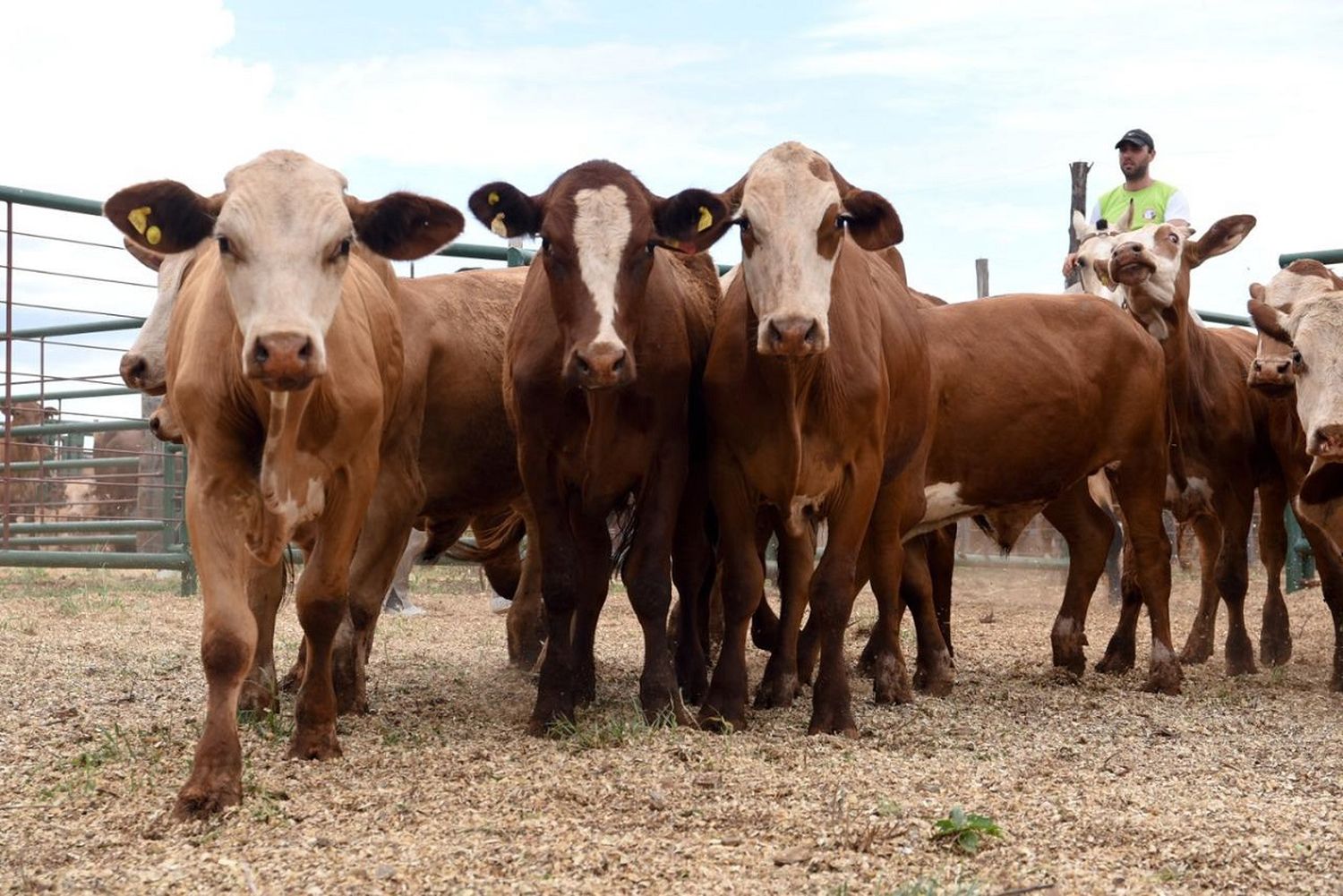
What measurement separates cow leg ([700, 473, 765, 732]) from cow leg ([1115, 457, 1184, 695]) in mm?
2401

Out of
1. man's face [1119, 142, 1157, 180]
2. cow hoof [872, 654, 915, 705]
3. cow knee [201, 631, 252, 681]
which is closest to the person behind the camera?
cow knee [201, 631, 252, 681]

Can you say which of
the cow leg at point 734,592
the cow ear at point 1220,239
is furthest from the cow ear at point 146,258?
the cow ear at point 1220,239

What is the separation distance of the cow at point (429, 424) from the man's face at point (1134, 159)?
4.57 m

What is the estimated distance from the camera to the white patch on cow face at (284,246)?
4.25m

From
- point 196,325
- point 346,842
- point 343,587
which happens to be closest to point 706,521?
point 343,587

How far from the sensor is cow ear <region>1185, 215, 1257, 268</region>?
8.23 meters

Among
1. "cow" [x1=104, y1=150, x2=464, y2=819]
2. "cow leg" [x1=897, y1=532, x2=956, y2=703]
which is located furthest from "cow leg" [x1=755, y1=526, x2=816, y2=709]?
"cow" [x1=104, y1=150, x2=464, y2=819]

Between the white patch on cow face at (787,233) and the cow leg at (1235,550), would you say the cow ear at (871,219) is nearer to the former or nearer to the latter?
the white patch on cow face at (787,233)

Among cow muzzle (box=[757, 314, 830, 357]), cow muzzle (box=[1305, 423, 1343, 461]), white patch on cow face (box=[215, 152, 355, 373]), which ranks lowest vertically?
cow muzzle (box=[1305, 423, 1343, 461])

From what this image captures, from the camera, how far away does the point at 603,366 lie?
5.05m

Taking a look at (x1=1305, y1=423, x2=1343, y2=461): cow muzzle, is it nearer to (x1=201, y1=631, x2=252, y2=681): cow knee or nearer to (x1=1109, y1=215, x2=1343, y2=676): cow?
(x1=1109, y1=215, x2=1343, y2=676): cow

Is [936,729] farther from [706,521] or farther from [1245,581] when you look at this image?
[1245,581]

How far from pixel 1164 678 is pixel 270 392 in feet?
14.2

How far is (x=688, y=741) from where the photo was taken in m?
4.92
